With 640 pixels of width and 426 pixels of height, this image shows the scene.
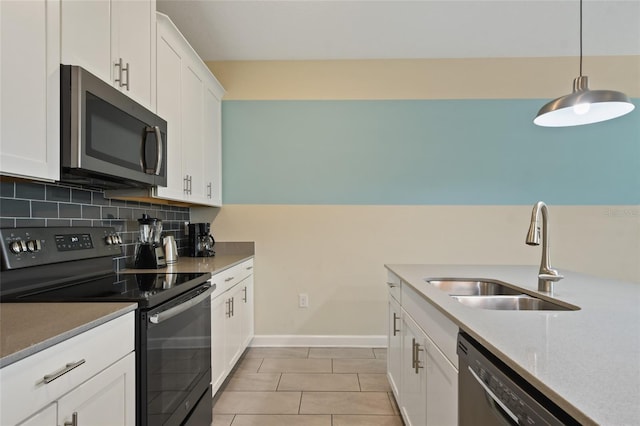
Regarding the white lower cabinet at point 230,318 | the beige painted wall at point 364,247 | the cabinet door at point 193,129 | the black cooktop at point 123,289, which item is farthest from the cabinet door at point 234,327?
the cabinet door at point 193,129

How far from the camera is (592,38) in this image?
3031mm

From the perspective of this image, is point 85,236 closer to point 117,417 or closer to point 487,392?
point 117,417

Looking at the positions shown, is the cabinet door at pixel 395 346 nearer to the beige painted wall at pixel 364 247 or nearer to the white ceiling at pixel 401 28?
the beige painted wall at pixel 364 247

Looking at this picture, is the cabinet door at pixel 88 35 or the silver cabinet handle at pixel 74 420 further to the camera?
the cabinet door at pixel 88 35

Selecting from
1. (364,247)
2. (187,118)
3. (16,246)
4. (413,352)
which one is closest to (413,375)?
(413,352)

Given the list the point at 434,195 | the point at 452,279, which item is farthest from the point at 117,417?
the point at 434,195

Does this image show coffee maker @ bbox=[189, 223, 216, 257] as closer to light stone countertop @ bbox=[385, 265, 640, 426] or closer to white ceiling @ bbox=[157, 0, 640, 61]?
white ceiling @ bbox=[157, 0, 640, 61]

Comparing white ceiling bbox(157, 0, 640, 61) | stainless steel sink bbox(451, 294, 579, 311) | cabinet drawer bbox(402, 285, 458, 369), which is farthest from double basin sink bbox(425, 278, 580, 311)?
white ceiling bbox(157, 0, 640, 61)

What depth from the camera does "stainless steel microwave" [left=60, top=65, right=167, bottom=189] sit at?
1319mm

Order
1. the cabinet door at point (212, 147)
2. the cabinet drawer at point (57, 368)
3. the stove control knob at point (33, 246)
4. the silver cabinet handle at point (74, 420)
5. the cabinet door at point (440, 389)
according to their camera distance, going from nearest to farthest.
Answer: the cabinet drawer at point (57, 368) < the silver cabinet handle at point (74, 420) < the cabinet door at point (440, 389) < the stove control knob at point (33, 246) < the cabinet door at point (212, 147)

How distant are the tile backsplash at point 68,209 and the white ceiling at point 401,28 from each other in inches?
58.6

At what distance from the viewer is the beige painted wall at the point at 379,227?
333 centimetres

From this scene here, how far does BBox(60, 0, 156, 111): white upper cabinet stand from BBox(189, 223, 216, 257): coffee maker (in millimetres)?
1327

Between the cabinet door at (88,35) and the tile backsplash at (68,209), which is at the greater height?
the cabinet door at (88,35)
